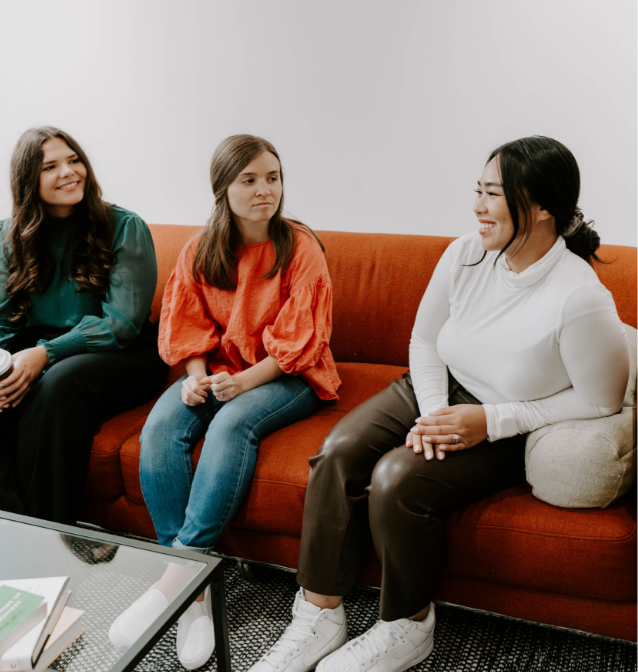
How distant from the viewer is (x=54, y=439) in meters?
1.54

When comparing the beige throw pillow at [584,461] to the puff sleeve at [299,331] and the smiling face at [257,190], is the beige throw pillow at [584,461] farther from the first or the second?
the smiling face at [257,190]

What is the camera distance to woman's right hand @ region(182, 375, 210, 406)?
5.12 ft

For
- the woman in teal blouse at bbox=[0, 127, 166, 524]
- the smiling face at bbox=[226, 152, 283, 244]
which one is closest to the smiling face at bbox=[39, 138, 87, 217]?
the woman in teal blouse at bbox=[0, 127, 166, 524]

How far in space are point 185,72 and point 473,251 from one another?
5.00 ft

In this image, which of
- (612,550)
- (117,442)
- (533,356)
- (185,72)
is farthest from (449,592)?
(185,72)

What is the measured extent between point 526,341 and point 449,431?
249mm

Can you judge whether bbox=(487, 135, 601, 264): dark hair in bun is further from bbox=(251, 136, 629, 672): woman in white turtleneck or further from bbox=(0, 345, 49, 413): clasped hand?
bbox=(0, 345, 49, 413): clasped hand

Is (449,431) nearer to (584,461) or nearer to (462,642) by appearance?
(584,461)

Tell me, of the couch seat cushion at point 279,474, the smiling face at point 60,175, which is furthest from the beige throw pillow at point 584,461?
the smiling face at point 60,175

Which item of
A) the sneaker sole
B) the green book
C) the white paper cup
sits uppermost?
the white paper cup

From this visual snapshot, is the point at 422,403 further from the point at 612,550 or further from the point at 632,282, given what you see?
the point at 632,282

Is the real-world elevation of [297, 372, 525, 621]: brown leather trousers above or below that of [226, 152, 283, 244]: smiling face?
below

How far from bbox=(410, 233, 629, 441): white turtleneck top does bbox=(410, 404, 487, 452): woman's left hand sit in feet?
0.09

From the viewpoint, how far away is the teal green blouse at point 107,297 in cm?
177
